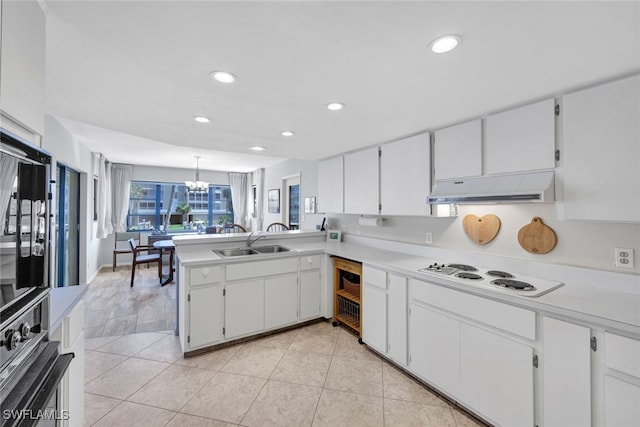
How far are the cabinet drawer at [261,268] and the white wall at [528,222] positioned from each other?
4.22 feet

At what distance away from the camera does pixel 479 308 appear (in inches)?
68.6

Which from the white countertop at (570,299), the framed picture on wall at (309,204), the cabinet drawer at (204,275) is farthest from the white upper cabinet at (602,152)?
the framed picture on wall at (309,204)

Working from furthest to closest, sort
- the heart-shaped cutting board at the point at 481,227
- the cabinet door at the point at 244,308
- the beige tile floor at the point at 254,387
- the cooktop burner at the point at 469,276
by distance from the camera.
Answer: the cabinet door at the point at 244,308, the heart-shaped cutting board at the point at 481,227, the cooktop burner at the point at 469,276, the beige tile floor at the point at 254,387

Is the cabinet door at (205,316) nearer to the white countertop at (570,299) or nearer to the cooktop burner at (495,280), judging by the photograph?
the white countertop at (570,299)

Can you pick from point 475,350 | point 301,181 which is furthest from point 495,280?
point 301,181

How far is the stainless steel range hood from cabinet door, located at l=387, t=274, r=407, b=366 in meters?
0.78

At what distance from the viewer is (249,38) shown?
4.01ft

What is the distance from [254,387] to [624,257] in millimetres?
2682

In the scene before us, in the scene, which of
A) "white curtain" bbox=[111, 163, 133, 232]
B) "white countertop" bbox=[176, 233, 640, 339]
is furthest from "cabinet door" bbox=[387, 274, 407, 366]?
"white curtain" bbox=[111, 163, 133, 232]

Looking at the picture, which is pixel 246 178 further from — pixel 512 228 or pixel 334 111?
pixel 512 228

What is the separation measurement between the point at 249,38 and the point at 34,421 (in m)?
1.57

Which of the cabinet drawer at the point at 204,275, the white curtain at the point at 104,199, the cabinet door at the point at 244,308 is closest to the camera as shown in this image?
the cabinet drawer at the point at 204,275

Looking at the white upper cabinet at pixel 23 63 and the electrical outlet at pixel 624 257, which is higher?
the white upper cabinet at pixel 23 63

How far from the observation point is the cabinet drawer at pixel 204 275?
245 cm
